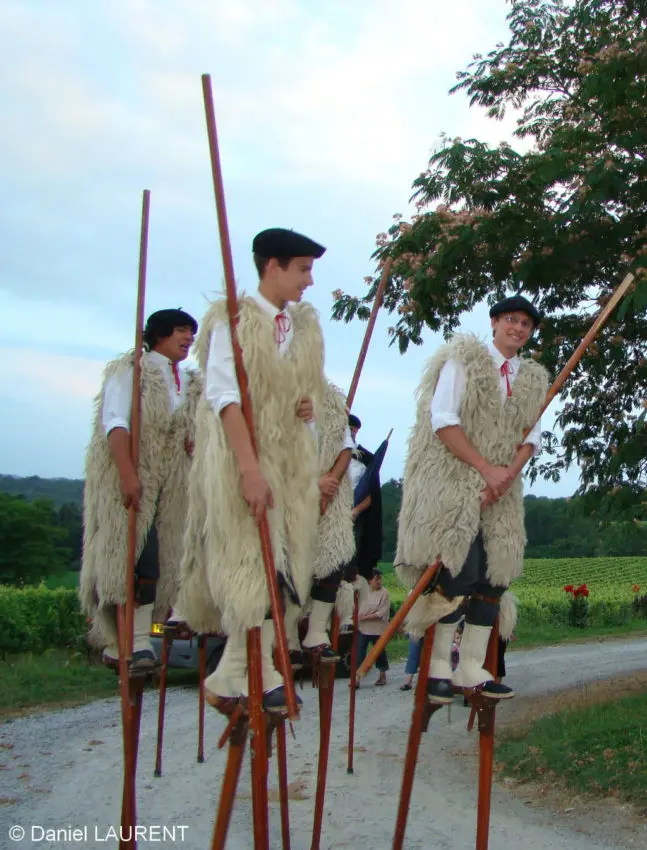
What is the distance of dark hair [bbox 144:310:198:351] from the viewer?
5.41m

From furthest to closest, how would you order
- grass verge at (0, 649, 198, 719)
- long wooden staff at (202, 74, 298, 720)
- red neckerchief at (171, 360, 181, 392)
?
grass verge at (0, 649, 198, 719), red neckerchief at (171, 360, 181, 392), long wooden staff at (202, 74, 298, 720)

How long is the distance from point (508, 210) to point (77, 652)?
25.8 ft

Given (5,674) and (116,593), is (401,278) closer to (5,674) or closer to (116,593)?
(116,593)

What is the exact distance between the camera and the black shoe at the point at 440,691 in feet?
14.6

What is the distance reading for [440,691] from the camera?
4480 millimetres

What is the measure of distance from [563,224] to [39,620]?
27.0ft

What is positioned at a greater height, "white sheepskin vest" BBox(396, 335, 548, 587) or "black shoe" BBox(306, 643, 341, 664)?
"white sheepskin vest" BBox(396, 335, 548, 587)

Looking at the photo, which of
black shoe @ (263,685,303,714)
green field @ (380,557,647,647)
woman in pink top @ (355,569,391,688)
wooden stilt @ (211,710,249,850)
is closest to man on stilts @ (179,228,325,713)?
black shoe @ (263,685,303,714)

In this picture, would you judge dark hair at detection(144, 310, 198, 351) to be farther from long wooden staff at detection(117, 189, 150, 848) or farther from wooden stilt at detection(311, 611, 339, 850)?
wooden stilt at detection(311, 611, 339, 850)

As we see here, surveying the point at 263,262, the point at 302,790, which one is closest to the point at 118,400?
the point at 263,262

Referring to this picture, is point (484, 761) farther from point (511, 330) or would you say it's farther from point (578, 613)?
point (578, 613)

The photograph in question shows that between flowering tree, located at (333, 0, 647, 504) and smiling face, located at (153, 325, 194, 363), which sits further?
flowering tree, located at (333, 0, 647, 504)

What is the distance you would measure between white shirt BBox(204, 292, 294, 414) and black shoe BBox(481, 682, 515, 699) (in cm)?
186

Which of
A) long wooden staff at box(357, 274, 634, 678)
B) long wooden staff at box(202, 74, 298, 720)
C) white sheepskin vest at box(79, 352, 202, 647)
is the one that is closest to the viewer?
→ long wooden staff at box(202, 74, 298, 720)
